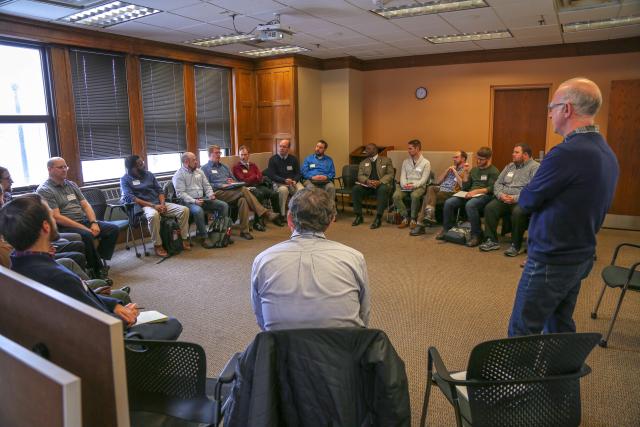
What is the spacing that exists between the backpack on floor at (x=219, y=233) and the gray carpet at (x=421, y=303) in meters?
0.15

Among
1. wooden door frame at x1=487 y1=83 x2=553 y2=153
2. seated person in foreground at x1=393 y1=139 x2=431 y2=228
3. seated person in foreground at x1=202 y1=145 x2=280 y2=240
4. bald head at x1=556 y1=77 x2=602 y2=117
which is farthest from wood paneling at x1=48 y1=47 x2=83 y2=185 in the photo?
wooden door frame at x1=487 y1=83 x2=553 y2=153

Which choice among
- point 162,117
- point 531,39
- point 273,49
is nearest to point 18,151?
point 162,117

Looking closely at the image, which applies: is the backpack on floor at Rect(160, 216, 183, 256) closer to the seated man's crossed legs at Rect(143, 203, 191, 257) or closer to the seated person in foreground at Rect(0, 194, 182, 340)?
the seated man's crossed legs at Rect(143, 203, 191, 257)

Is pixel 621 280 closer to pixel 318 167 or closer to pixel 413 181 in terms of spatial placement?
pixel 413 181

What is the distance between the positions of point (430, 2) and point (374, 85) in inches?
165

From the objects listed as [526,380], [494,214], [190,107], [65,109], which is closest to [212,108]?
[190,107]

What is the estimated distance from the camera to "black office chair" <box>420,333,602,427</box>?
59.4 inches

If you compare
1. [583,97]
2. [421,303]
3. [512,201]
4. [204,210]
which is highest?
[583,97]

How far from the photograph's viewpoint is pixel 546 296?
213 cm

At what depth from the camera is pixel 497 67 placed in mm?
7672

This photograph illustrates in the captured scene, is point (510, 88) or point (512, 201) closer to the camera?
point (512, 201)

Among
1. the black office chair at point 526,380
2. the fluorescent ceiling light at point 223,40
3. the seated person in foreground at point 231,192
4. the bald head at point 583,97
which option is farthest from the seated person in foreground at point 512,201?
the black office chair at point 526,380

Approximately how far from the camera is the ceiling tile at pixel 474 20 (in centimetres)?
503

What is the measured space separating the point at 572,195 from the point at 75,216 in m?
4.50
